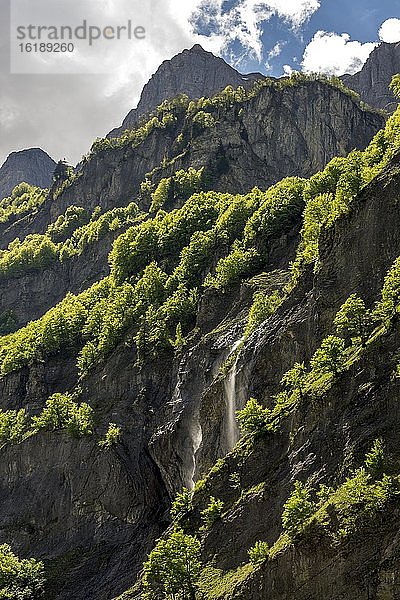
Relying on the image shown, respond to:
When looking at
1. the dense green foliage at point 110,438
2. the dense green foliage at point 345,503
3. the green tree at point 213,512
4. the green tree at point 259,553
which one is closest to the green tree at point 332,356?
the dense green foliage at point 345,503

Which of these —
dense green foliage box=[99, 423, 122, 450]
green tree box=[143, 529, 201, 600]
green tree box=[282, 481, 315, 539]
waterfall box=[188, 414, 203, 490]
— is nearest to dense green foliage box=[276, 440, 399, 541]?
green tree box=[282, 481, 315, 539]

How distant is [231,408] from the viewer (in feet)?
128

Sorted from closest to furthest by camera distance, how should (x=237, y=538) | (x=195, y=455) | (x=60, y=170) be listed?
1. (x=237, y=538)
2. (x=195, y=455)
3. (x=60, y=170)

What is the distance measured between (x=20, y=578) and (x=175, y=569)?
792 inches

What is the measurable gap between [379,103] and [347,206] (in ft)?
375

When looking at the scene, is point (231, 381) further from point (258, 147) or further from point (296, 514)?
point (258, 147)

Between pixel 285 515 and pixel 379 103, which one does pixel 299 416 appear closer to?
pixel 285 515

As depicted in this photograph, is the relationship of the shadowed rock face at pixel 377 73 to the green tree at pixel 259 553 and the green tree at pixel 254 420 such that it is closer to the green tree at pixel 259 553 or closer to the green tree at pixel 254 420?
the green tree at pixel 254 420

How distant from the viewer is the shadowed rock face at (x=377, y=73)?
143 m

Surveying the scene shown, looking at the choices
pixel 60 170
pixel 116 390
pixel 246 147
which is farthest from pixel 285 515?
pixel 60 170

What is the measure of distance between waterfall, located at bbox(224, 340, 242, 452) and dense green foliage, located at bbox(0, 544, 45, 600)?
53.8 feet

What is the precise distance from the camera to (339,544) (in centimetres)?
2227

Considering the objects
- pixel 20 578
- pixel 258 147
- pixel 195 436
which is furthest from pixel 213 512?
pixel 258 147

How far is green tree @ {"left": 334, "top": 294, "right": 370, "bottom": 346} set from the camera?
28.3 metres
